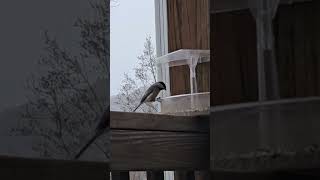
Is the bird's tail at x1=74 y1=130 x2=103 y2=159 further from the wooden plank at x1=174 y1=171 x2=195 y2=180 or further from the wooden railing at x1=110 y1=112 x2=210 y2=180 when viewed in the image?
the wooden plank at x1=174 y1=171 x2=195 y2=180

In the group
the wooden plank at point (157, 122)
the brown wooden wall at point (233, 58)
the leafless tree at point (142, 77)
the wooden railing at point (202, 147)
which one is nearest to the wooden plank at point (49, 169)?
the wooden railing at point (202, 147)

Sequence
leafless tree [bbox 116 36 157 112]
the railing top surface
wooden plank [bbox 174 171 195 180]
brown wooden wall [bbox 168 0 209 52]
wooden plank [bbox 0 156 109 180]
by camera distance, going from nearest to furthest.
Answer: wooden plank [bbox 0 156 109 180] → the railing top surface → wooden plank [bbox 174 171 195 180] → leafless tree [bbox 116 36 157 112] → brown wooden wall [bbox 168 0 209 52]

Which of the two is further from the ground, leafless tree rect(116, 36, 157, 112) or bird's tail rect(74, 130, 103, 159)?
leafless tree rect(116, 36, 157, 112)

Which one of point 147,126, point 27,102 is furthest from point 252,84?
point 27,102

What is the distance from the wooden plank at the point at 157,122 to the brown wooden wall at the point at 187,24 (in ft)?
6.03

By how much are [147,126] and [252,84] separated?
0.59 feet

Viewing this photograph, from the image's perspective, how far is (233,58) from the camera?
80cm

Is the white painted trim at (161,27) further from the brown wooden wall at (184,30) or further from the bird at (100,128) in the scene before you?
the bird at (100,128)

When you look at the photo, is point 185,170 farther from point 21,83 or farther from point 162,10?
point 162,10

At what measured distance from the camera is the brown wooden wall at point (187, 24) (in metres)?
2.85

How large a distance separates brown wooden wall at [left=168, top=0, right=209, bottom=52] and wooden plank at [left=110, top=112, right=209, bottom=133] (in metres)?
1.84

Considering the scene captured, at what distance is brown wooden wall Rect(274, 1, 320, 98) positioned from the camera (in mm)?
747

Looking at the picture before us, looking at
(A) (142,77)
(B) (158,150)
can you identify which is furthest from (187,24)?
(B) (158,150)

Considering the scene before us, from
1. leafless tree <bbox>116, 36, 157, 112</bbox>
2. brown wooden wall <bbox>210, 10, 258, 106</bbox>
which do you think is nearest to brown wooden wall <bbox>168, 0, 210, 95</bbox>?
leafless tree <bbox>116, 36, 157, 112</bbox>
